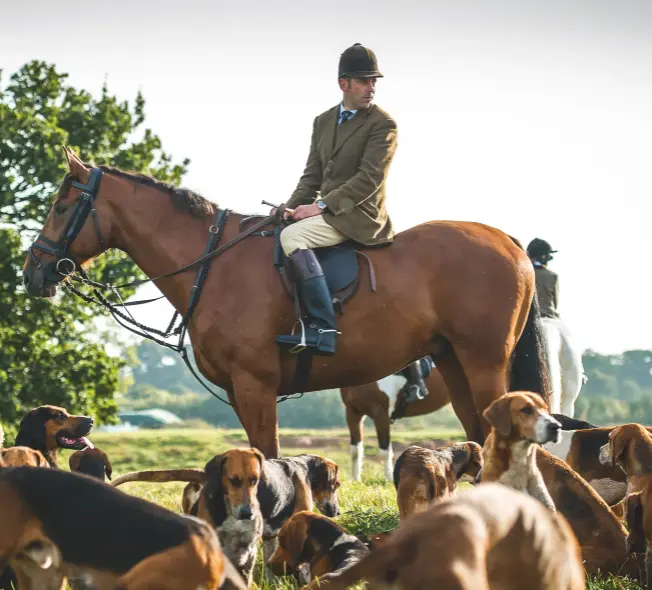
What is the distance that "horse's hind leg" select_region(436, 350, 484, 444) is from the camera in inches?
343

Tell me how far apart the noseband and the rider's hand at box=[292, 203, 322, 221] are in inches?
60.7

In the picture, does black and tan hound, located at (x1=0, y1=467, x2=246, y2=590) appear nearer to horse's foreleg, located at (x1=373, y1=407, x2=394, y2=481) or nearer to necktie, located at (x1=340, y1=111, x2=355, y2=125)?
necktie, located at (x1=340, y1=111, x2=355, y2=125)

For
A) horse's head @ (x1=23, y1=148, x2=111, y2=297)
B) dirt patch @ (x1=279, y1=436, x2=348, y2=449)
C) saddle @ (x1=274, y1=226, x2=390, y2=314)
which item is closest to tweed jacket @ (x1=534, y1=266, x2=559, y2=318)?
saddle @ (x1=274, y1=226, x2=390, y2=314)

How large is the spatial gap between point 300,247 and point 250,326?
682mm

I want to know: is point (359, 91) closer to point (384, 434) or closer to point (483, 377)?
point (483, 377)

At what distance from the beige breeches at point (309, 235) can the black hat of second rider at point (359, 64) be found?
1.12 meters

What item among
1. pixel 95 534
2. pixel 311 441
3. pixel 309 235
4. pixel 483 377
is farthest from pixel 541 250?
pixel 311 441

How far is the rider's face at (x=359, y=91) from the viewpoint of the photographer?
27.5ft

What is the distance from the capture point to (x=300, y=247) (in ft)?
26.3

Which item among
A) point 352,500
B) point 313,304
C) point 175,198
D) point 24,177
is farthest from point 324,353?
point 24,177

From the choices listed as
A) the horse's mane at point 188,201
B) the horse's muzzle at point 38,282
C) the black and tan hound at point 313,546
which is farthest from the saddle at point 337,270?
the black and tan hound at point 313,546

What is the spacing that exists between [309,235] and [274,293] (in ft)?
1.64

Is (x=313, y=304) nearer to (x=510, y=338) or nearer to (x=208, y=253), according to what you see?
(x=208, y=253)

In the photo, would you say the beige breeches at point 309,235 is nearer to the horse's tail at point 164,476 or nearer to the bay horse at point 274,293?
the bay horse at point 274,293
